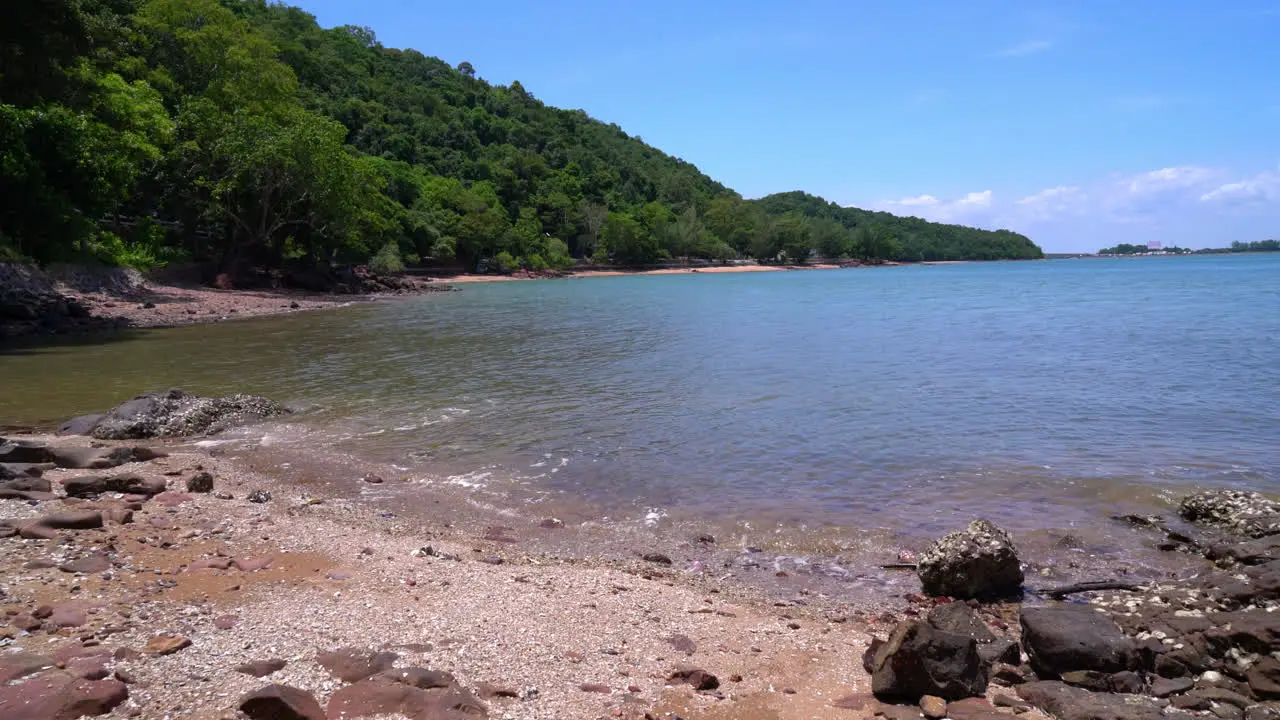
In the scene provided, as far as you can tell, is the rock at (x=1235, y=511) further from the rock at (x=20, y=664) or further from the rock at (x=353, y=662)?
the rock at (x=20, y=664)

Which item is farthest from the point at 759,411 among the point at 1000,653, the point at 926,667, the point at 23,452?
the point at 23,452

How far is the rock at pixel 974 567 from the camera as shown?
7.02 meters

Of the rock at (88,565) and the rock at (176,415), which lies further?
the rock at (176,415)

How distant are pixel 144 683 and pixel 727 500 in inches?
267

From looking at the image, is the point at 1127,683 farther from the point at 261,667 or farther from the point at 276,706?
the point at 261,667

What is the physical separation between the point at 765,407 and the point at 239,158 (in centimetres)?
4127

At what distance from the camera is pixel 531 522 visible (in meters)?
9.18

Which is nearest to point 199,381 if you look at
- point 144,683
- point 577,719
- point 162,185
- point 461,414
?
point 461,414

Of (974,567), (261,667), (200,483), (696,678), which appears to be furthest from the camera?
(200,483)

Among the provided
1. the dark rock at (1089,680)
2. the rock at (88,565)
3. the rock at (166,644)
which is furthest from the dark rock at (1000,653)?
the rock at (88,565)

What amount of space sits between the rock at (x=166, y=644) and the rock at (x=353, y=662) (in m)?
0.86

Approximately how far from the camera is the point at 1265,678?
17.2ft

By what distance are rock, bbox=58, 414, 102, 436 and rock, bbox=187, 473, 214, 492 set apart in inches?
193

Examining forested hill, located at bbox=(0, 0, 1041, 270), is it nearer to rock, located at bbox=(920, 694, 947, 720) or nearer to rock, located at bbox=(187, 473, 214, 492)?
rock, located at bbox=(187, 473, 214, 492)
